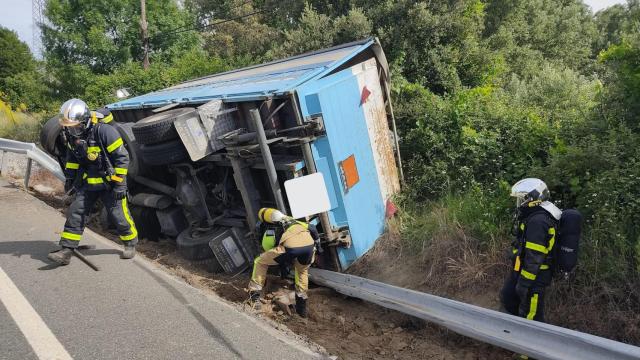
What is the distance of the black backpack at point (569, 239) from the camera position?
355 cm

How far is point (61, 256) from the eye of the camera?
14.7ft

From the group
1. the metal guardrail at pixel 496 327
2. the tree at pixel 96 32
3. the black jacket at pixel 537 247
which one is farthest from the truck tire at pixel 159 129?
the tree at pixel 96 32

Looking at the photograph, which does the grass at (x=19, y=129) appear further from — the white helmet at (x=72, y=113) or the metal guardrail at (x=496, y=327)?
the metal guardrail at (x=496, y=327)

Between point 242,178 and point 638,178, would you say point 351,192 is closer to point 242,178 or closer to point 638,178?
point 242,178

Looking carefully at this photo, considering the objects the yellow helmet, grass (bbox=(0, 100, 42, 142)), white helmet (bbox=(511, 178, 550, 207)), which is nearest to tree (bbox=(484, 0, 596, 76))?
white helmet (bbox=(511, 178, 550, 207))

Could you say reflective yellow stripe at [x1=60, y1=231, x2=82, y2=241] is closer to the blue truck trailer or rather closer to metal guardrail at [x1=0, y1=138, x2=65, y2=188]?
the blue truck trailer

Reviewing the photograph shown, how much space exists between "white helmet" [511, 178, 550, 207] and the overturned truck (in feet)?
5.70

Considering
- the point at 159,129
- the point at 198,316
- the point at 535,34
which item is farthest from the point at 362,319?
the point at 535,34

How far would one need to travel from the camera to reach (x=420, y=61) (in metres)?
10.4

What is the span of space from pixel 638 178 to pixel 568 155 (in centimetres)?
78

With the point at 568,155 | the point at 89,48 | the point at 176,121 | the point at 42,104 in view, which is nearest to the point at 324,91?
the point at 176,121

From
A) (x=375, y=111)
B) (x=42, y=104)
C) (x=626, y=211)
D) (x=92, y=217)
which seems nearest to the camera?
(x=626, y=211)

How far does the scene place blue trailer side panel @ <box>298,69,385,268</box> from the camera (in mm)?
4720

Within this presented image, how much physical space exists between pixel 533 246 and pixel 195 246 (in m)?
3.73
